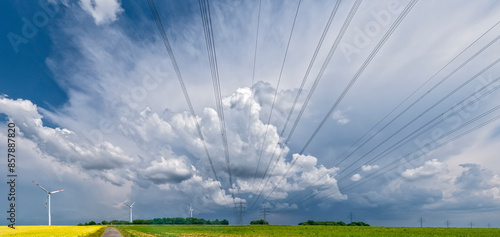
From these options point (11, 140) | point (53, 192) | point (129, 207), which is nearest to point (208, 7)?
point (11, 140)

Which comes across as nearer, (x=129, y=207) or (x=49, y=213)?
(x=49, y=213)

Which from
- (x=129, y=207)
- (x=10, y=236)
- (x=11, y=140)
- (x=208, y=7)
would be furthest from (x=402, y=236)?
(x=129, y=207)

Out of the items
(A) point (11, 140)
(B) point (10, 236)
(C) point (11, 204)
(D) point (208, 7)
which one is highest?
(D) point (208, 7)

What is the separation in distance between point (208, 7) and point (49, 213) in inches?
5587

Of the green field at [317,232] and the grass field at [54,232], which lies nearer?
the grass field at [54,232]

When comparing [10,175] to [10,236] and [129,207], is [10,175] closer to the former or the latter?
[10,236]

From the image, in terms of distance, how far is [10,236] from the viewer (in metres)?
67.5

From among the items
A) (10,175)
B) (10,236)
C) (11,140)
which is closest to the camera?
(11,140)

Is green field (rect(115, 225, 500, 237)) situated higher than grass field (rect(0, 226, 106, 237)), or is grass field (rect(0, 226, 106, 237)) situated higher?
grass field (rect(0, 226, 106, 237))

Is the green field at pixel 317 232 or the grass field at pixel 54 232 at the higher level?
the grass field at pixel 54 232

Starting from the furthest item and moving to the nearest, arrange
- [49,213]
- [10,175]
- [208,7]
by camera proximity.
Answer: [49,213], [10,175], [208,7]

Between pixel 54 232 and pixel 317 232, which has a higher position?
pixel 54 232

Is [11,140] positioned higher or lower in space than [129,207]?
higher

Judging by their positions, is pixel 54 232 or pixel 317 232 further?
pixel 317 232
